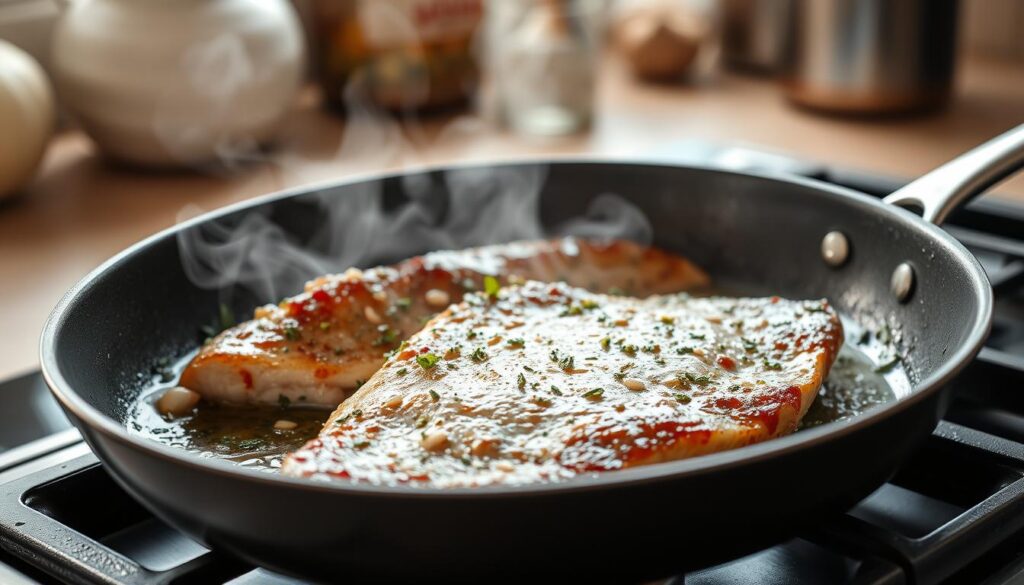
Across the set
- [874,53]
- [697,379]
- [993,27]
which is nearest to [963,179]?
[697,379]

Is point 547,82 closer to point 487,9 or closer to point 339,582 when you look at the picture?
point 487,9

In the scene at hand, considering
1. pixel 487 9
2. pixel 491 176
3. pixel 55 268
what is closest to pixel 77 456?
pixel 491 176

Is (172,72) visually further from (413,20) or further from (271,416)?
(271,416)

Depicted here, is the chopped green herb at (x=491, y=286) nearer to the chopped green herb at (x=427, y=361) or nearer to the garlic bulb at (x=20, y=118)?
the chopped green herb at (x=427, y=361)

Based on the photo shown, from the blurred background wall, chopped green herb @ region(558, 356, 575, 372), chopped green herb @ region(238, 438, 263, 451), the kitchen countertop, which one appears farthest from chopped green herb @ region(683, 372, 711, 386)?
the blurred background wall

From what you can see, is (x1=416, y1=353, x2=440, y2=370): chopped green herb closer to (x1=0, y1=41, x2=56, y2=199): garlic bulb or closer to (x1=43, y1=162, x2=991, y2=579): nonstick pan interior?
(x1=43, y1=162, x2=991, y2=579): nonstick pan interior

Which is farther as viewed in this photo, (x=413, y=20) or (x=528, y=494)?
(x=413, y=20)
